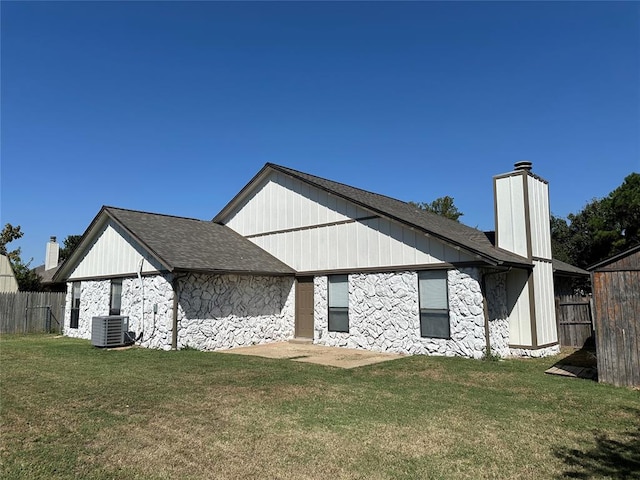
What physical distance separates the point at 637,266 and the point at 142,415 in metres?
9.11

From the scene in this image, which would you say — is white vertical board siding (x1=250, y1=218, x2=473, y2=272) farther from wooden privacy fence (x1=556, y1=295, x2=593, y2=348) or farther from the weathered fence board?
wooden privacy fence (x1=556, y1=295, x2=593, y2=348)

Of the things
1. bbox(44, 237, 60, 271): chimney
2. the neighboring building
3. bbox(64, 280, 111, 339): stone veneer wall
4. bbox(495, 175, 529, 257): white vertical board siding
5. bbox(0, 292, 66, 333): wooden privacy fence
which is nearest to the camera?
bbox(495, 175, 529, 257): white vertical board siding

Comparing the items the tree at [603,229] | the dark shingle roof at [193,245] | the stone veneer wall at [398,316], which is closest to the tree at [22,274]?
the dark shingle roof at [193,245]

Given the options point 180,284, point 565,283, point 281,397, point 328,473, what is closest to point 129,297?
point 180,284

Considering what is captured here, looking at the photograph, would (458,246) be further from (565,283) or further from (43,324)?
(43,324)

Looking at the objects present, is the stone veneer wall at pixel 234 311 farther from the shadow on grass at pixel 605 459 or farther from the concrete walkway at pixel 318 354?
the shadow on grass at pixel 605 459

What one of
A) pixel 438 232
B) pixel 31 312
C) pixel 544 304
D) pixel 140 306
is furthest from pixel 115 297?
pixel 544 304

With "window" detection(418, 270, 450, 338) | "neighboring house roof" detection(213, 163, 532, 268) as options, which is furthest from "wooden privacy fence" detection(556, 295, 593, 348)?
"window" detection(418, 270, 450, 338)

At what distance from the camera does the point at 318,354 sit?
1355 centimetres

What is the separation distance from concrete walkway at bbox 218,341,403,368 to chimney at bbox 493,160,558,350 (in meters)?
3.97

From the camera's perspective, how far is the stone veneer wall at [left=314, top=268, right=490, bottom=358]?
1249cm

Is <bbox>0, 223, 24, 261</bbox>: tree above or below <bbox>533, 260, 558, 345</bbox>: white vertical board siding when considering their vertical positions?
above

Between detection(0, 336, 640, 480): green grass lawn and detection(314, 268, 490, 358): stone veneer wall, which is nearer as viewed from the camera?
detection(0, 336, 640, 480): green grass lawn

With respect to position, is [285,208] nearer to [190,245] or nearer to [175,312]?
[190,245]
